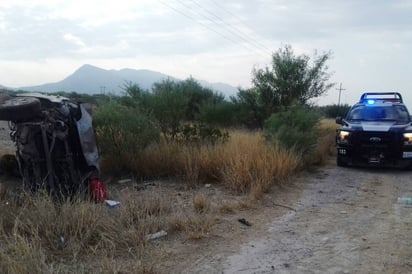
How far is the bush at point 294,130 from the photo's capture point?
1219cm

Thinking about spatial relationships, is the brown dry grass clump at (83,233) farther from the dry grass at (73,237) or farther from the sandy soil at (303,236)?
the sandy soil at (303,236)

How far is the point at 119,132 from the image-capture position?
10734mm

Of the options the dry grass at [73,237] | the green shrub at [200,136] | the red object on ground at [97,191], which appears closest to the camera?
the dry grass at [73,237]

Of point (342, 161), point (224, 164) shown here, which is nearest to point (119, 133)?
point (224, 164)

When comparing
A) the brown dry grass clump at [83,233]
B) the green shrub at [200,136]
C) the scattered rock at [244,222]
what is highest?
the green shrub at [200,136]

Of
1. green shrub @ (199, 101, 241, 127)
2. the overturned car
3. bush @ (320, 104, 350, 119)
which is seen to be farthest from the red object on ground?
bush @ (320, 104, 350, 119)

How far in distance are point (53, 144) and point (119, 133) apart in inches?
132

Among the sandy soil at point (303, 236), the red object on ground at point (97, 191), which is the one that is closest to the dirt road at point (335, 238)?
the sandy soil at point (303, 236)

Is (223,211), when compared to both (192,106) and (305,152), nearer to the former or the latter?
(305,152)

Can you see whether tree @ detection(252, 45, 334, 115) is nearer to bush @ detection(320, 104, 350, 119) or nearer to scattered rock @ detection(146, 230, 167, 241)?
scattered rock @ detection(146, 230, 167, 241)

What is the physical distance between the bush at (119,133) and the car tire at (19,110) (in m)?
3.28

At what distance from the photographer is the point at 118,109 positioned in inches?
443

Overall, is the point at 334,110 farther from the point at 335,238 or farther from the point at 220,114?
the point at 335,238

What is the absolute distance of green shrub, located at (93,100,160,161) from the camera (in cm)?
1075
